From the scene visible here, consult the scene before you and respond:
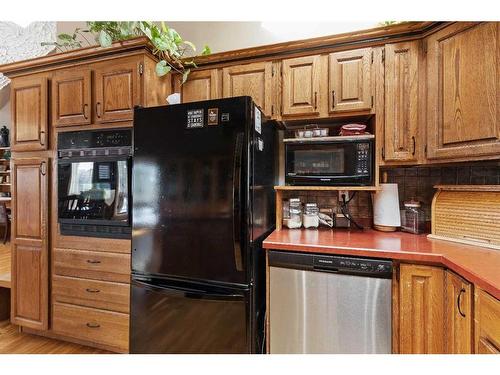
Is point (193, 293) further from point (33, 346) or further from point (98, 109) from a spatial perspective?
point (33, 346)

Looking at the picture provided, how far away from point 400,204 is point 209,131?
1.47 metres

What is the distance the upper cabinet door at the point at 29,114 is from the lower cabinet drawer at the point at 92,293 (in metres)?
1.02

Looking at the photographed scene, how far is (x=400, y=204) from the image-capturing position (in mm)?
1817

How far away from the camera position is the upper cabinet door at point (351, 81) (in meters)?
1.60

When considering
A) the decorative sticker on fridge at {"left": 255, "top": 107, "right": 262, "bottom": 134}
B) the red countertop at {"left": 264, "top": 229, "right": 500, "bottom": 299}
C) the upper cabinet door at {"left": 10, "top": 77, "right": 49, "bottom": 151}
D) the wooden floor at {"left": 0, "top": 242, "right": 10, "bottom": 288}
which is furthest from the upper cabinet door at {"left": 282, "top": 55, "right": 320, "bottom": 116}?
the wooden floor at {"left": 0, "top": 242, "right": 10, "bottom": 288}

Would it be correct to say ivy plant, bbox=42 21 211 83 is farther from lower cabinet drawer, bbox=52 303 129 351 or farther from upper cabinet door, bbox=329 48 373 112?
lower cabinet drawer, bbox=52 303 129 351

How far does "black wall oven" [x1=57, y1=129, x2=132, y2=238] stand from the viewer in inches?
65.0

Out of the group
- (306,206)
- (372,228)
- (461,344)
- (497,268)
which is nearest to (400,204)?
(372,228)

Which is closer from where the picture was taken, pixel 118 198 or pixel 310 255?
pixel 310 255

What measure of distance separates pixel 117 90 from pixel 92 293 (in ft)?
4.63

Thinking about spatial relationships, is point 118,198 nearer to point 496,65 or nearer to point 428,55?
point 428,55

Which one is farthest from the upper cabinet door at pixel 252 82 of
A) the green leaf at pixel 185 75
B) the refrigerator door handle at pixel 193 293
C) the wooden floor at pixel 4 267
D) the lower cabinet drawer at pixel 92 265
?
the wooden floor at pixel 4 267

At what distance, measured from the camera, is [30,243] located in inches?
74.8

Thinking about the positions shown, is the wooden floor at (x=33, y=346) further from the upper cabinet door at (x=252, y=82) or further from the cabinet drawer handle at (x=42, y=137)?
the upper cabinet door at (x=252, y=82)
